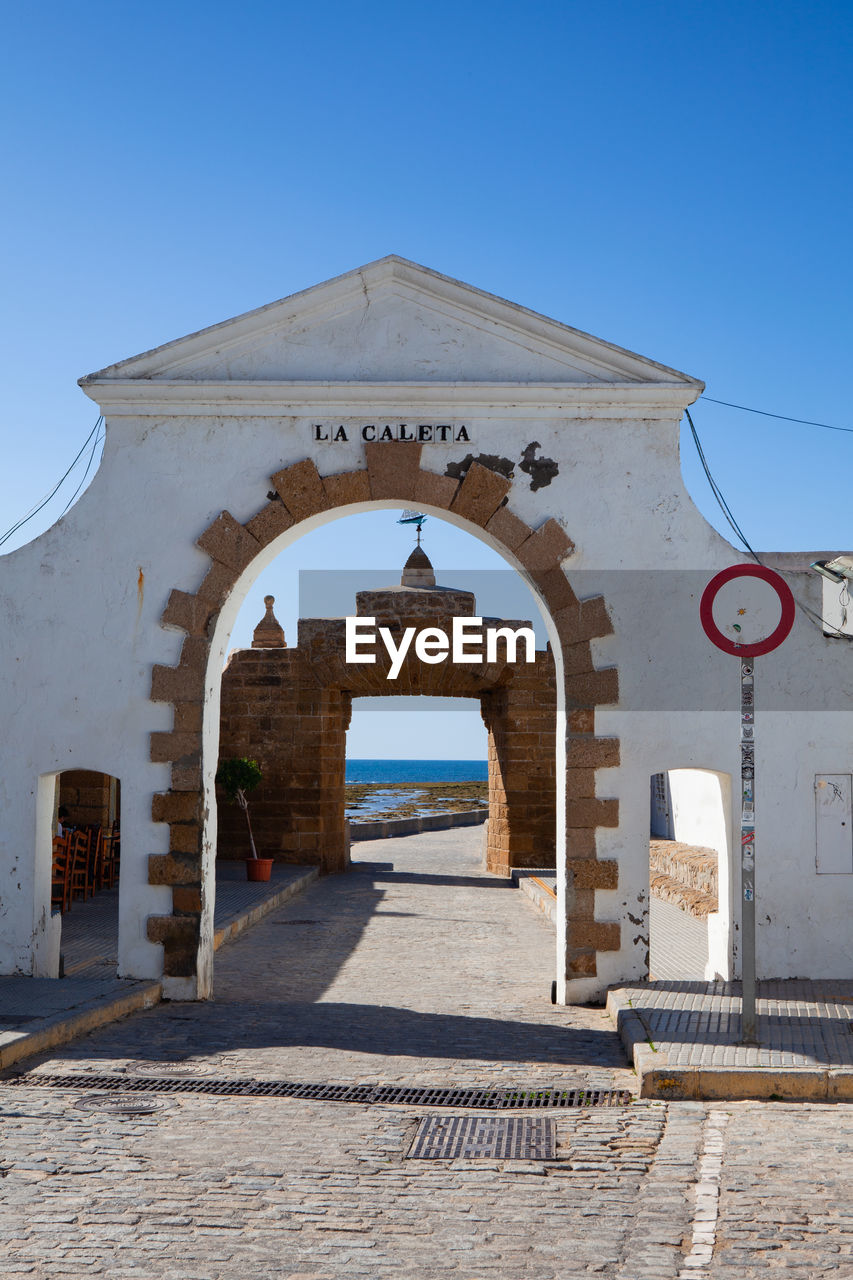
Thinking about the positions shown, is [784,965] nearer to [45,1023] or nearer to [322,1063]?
[322,1063]

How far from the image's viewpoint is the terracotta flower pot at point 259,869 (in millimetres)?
17000

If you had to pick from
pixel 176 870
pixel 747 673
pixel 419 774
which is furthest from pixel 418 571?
pixel 419 774

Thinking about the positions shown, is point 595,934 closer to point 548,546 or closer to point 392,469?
point 548,546

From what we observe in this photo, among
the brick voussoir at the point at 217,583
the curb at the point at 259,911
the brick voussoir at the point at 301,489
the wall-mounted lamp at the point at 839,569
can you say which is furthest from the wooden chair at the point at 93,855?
the wall-mounted lamp at the point at 839,569

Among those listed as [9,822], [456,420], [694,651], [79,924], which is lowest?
[79,924]

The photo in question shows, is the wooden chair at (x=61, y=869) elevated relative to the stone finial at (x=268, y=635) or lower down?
lower down

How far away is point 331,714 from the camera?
19594 millimetres

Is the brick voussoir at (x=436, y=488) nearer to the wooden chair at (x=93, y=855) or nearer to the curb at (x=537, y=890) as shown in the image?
the curb at (x=537, y=890)

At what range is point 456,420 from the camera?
940cm

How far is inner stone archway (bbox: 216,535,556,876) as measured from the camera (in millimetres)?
19141

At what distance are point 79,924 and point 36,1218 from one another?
8604 mm

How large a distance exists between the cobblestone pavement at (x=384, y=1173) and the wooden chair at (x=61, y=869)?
495 cm

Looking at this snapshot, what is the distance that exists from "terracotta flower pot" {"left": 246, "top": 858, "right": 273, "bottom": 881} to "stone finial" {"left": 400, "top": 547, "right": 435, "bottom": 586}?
16.8ft

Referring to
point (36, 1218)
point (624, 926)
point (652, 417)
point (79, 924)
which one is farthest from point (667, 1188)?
point (79, 924)
